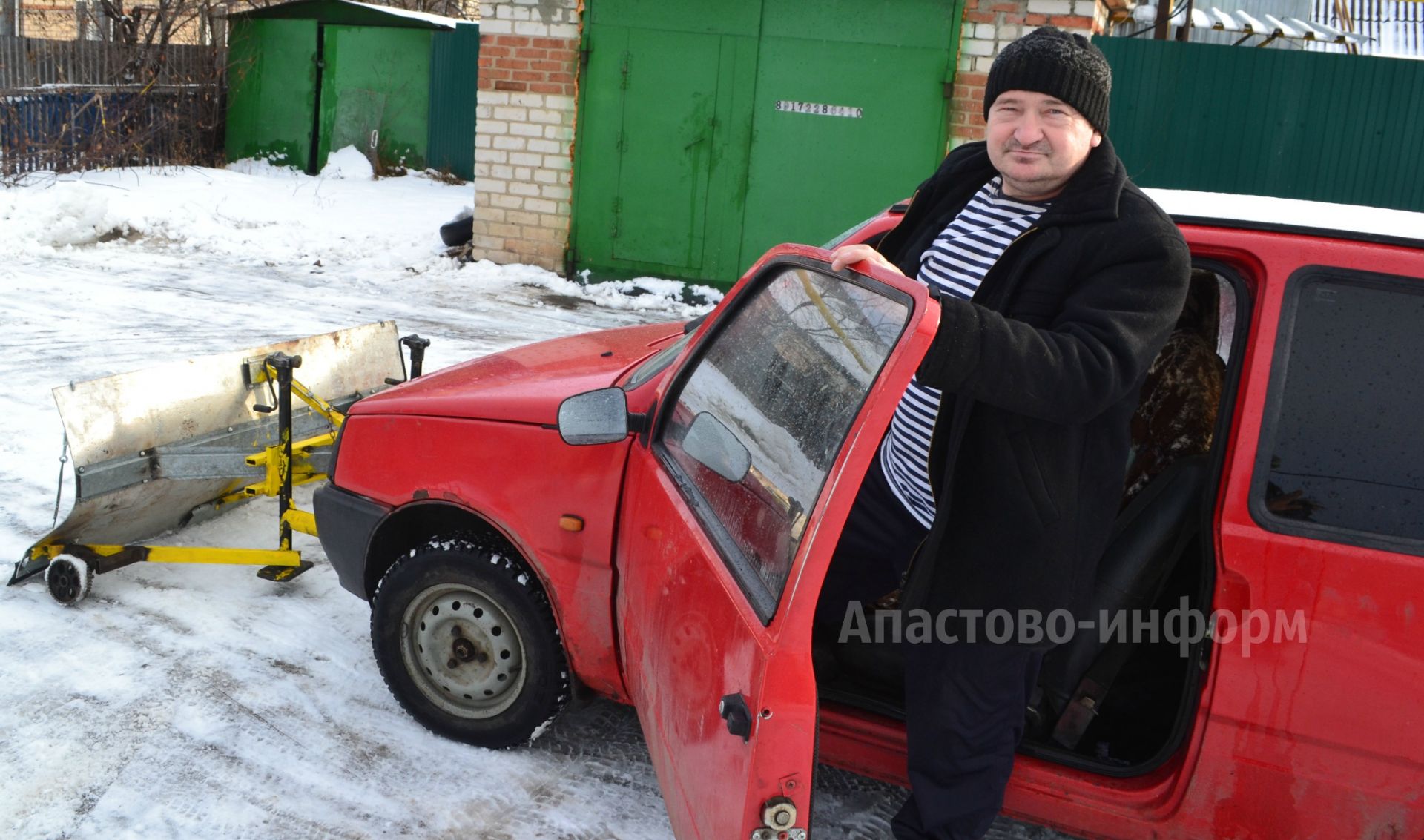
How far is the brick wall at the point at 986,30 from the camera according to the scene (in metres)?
9.54

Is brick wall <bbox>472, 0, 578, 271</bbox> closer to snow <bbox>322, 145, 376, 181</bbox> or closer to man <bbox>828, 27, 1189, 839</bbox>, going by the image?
snow <bbox>322, 145, 376, 181</bbox>

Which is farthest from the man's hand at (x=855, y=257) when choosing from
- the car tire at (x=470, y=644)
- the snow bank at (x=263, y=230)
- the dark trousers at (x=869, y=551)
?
the snow bank at (x=263, y=230)

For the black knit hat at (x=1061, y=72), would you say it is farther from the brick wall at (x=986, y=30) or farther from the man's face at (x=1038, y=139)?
the brick wall at (x=986, y=30)

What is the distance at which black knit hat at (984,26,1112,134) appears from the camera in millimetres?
2211

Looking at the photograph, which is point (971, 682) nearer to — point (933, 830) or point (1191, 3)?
point (933, 830)

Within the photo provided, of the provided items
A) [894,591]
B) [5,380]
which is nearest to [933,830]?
[894,591]

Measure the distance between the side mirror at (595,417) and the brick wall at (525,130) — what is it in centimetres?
839

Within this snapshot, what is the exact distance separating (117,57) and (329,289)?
795cm

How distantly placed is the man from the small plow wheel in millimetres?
2986

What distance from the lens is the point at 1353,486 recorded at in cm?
228

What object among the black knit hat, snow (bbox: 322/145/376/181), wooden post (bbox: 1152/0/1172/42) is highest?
wooden post (bbox: 1152/0/1172/42)

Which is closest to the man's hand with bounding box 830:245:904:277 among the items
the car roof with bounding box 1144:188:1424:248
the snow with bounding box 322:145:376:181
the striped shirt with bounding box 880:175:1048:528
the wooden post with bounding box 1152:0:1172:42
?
the striped shirt with bounding box 880:175:1048:528

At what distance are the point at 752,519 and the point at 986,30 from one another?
335 inches

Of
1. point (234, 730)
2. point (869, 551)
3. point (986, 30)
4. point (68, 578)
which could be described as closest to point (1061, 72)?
point (869, 551)
